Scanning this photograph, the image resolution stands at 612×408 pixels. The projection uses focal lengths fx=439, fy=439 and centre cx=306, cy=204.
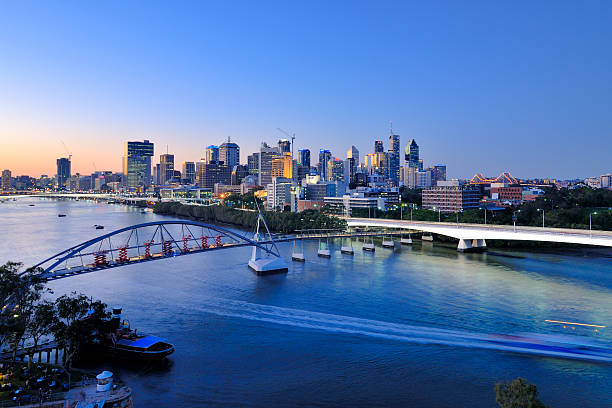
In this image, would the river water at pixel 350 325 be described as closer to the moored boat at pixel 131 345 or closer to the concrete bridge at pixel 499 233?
the moored boat at pixel 131 345

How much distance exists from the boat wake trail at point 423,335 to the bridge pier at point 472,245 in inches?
1418

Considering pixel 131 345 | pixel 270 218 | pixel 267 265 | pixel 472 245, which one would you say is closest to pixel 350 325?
pixel 131 345

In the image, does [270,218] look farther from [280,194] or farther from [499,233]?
[499,233]

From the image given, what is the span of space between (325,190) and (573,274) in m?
96.4

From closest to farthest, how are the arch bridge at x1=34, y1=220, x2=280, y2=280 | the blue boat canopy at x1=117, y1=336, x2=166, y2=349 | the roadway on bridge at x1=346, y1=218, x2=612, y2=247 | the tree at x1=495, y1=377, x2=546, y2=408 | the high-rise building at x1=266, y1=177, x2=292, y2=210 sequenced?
the tree at x1=495, y1=377, x2=546, y2=408 < the blue boat canopy at x1=117, y1=336, x2=166, y2=349 < the arch bridge at x1=34, y1=220, x2=280, y2=280 < the roadway on bridge at x1=346, y1=218, x2=612, y2=247 < the high-rise building at x1=266, y1=177, x2=292, y2=210

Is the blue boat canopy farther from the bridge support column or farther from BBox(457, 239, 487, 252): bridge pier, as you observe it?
BBox(457, 239, 487, 252): bridge pier

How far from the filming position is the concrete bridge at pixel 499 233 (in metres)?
46.9

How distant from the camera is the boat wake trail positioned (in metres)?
24.0

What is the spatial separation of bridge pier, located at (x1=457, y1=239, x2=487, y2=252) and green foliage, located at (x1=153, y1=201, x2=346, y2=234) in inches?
865

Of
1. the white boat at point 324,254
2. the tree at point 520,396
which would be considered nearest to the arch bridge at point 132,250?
the white boat at point 324,254

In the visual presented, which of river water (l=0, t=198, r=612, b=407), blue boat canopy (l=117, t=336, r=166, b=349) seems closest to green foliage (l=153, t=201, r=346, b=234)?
river water (l=0, t=198, r=612, b=407)

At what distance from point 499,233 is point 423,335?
33448 millimetres

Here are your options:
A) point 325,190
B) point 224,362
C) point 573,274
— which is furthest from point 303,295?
point 325,190

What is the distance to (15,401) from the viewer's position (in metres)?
16.6
